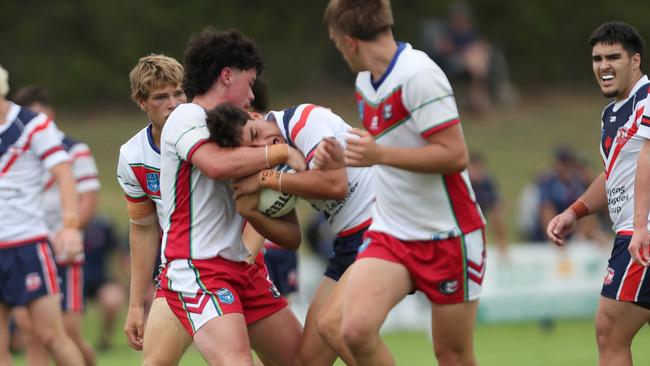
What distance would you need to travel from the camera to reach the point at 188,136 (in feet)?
19.4

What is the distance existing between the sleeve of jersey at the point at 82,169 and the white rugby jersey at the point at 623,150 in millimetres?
4759

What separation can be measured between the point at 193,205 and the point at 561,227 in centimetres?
227

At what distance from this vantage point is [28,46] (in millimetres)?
23781

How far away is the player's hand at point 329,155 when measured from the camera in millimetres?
5828

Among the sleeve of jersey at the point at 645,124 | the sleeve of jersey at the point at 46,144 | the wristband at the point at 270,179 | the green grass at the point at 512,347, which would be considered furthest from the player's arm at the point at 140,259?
the green grass at the point at 512,347

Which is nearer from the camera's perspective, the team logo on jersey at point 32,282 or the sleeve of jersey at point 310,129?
the sleeve of jersey at point 310,129

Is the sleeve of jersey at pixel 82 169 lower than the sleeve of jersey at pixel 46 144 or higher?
lower

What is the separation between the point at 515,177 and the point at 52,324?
13847 mm

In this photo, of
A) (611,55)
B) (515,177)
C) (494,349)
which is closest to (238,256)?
(611,55)

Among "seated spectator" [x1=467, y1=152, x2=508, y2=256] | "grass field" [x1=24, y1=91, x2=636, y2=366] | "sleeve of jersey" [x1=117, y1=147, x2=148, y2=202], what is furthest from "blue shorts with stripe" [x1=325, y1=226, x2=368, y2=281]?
"seated spectator" [x1=467, y1=152, x2=508, y2=256]

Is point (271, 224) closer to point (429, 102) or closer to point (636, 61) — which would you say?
point (429, 102)

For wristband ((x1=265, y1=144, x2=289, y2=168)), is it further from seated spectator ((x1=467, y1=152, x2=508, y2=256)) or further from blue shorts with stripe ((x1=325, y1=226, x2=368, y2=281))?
seated spectator ((x1=467, y1=152, x2=508, y2=256))

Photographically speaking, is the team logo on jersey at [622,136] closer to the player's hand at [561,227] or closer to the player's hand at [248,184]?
the player's hand at [561,227]

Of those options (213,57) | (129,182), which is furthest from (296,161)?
(129,182)
